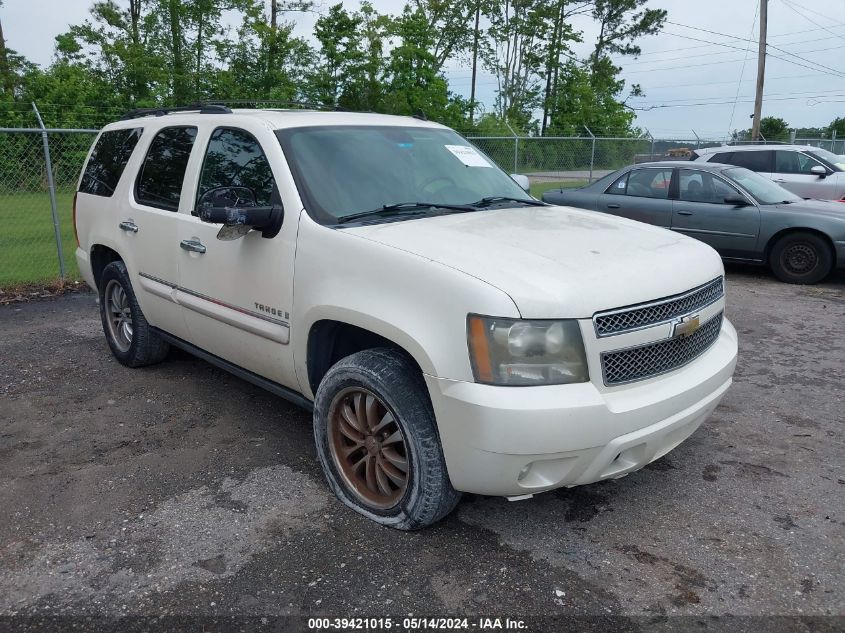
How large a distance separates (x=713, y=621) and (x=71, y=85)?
23.3 metres

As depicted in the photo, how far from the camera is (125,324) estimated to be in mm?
5367

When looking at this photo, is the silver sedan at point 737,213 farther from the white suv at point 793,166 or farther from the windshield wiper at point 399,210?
the windshield wiper at point 399,210

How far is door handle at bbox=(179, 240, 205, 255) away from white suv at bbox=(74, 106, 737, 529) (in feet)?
0.06

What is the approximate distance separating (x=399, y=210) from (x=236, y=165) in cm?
103

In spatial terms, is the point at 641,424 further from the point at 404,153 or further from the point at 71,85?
the point at 71,85

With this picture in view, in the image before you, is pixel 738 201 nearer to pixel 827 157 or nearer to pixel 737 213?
pixel 737 213

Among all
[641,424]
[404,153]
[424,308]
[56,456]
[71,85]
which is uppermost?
[71,85]

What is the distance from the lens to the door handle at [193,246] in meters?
3.96

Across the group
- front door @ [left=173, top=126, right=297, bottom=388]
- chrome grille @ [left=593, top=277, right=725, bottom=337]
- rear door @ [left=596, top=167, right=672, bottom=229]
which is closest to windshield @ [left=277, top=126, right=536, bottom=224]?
front door @ [left=173, top=126, right=297, bottom=388]

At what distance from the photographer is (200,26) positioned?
1014 inches

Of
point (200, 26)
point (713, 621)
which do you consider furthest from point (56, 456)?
point (200, 26)

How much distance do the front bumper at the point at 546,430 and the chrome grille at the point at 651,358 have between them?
49 millimetres

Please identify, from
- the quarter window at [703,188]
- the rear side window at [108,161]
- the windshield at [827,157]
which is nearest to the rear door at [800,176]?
the windshield at [827,157]

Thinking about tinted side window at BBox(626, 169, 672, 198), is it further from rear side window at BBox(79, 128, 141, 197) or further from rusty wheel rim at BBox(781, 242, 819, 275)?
rear side window at BBox(79, 128, 141, 197)
